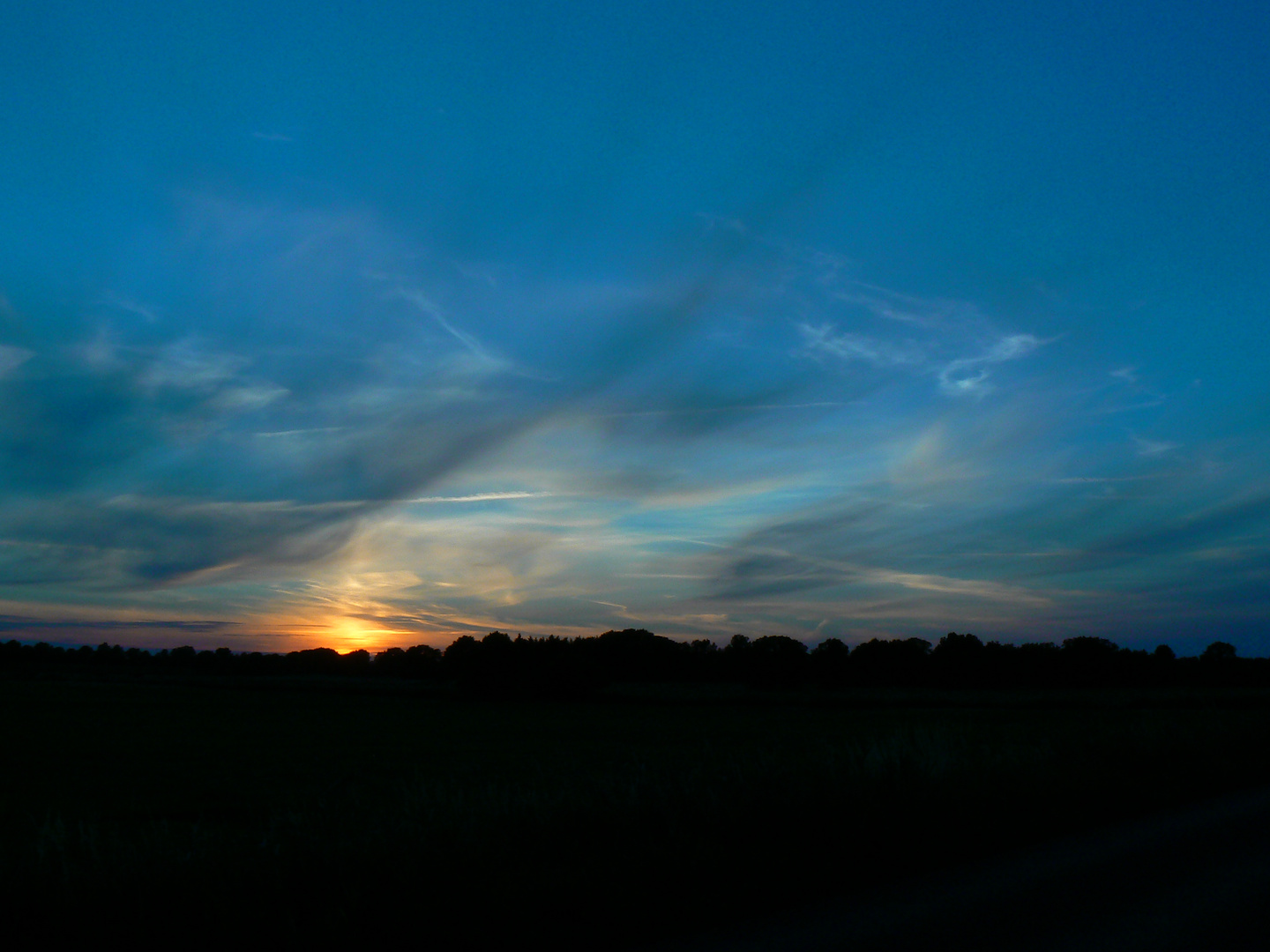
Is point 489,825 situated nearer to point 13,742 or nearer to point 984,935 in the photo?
point 984,935

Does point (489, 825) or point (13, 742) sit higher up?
point (489, 825)

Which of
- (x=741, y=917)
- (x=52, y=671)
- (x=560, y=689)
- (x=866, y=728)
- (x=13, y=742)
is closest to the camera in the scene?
(x=741, y=917)

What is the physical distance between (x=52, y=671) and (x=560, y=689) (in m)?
86.0

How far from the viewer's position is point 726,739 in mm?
44281

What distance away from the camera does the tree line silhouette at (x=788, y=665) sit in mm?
97000

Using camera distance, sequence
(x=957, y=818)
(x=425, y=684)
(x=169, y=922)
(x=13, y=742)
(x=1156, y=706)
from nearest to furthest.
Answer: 1. (x=169, y=922)
2. (x=957, y=818)
3. (x=13, y=742)
4. (x=1156, y=706)
5. (x=425, y=684)

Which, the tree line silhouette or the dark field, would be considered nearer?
the dark field

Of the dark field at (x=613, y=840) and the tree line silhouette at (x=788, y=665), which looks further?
the tree line silhouette at (x=788, y=665)

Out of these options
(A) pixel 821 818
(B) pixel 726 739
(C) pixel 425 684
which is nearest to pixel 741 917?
(A) pixel 821 818

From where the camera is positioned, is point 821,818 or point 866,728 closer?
point 821,818

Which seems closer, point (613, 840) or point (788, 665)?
point (613, 840)

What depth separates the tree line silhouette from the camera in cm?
9700

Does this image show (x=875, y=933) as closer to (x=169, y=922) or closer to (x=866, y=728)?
(x=169, y=922)

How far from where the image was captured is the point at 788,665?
116 meters
